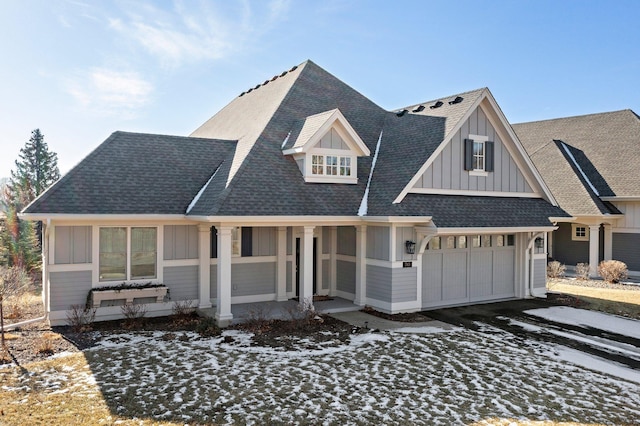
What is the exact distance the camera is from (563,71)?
74.4ft

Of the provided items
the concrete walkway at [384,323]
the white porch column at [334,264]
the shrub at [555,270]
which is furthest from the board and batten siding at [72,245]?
the shrub at [555,270]

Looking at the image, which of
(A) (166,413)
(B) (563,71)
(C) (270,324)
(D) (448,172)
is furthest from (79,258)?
(B) (563,71)

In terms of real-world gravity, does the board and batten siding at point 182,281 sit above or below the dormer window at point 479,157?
below

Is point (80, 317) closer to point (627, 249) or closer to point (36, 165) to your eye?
point (627, 249)

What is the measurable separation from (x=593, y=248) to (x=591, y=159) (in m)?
5.69

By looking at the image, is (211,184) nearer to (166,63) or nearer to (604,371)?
(166,63)

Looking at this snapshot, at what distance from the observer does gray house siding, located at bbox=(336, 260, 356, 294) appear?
A: 50.4ft

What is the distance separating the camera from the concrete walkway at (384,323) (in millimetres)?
12309

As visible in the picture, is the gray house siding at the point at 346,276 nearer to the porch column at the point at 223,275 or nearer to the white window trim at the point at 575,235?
the porch column at the point at 223,275

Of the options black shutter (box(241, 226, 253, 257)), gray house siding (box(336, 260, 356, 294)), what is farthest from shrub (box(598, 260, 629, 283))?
black shutter (box(241, 226, 253, 257))

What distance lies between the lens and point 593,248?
2281cm

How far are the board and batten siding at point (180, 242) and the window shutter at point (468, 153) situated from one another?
8.72 m

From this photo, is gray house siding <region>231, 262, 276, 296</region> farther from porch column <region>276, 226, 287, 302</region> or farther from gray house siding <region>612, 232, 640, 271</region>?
gray house siding <region>612, 232, 640, 271</region>

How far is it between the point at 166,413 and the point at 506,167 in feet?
45.0
